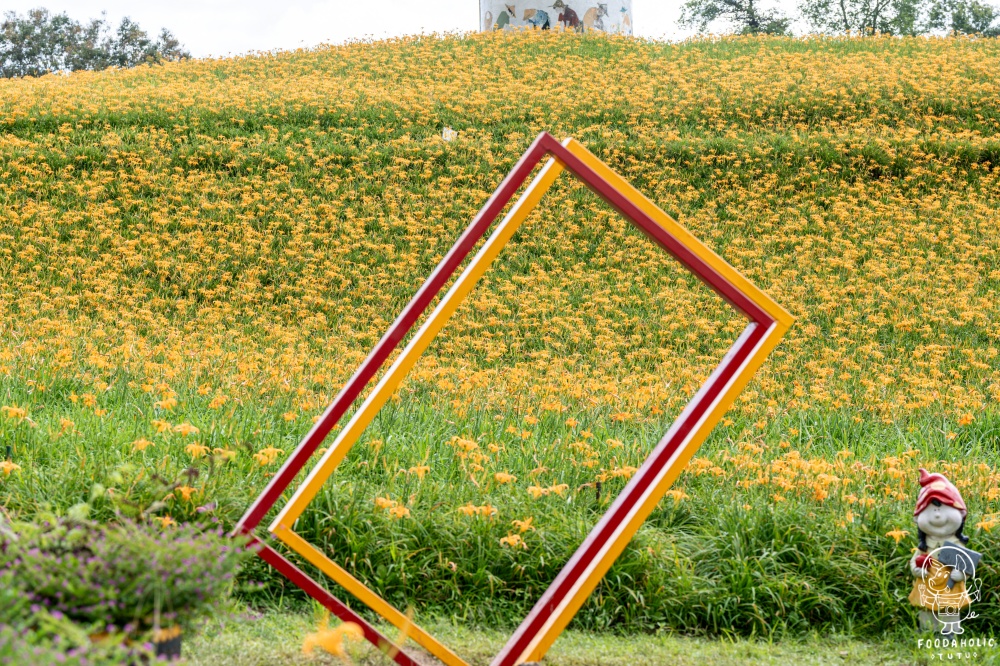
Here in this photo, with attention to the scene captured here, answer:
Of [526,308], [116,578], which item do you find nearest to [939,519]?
[116,578]

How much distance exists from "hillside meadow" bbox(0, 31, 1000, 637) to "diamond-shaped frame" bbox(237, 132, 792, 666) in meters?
0.41

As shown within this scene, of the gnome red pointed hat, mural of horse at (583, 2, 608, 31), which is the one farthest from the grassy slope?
mural of horse at (583, 2, 608, 31)

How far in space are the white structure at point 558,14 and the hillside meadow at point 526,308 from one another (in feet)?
4.55

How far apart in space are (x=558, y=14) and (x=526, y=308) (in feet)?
49.9

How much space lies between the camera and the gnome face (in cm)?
367

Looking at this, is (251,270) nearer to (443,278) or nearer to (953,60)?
(443,278)

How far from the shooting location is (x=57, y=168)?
42.6 ft

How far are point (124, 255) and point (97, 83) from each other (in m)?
8.95

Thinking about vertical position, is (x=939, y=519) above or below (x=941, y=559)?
above

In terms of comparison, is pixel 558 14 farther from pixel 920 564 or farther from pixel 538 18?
pixel 920 564

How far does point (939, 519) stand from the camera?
3.68m

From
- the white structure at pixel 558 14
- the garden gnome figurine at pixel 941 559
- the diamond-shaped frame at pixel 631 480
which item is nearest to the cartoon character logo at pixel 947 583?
the garden gnome figurine at pixel 941 559

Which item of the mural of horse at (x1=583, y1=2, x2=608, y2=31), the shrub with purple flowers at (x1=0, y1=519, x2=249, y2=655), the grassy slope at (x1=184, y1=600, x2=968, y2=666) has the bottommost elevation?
the grassy slope at (x1=184, y1=600, x2=968, y2=666)

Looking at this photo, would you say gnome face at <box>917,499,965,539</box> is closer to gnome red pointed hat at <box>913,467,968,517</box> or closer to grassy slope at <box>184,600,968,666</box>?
gnome red pointed hat at <box>913,467,968,517</box>
